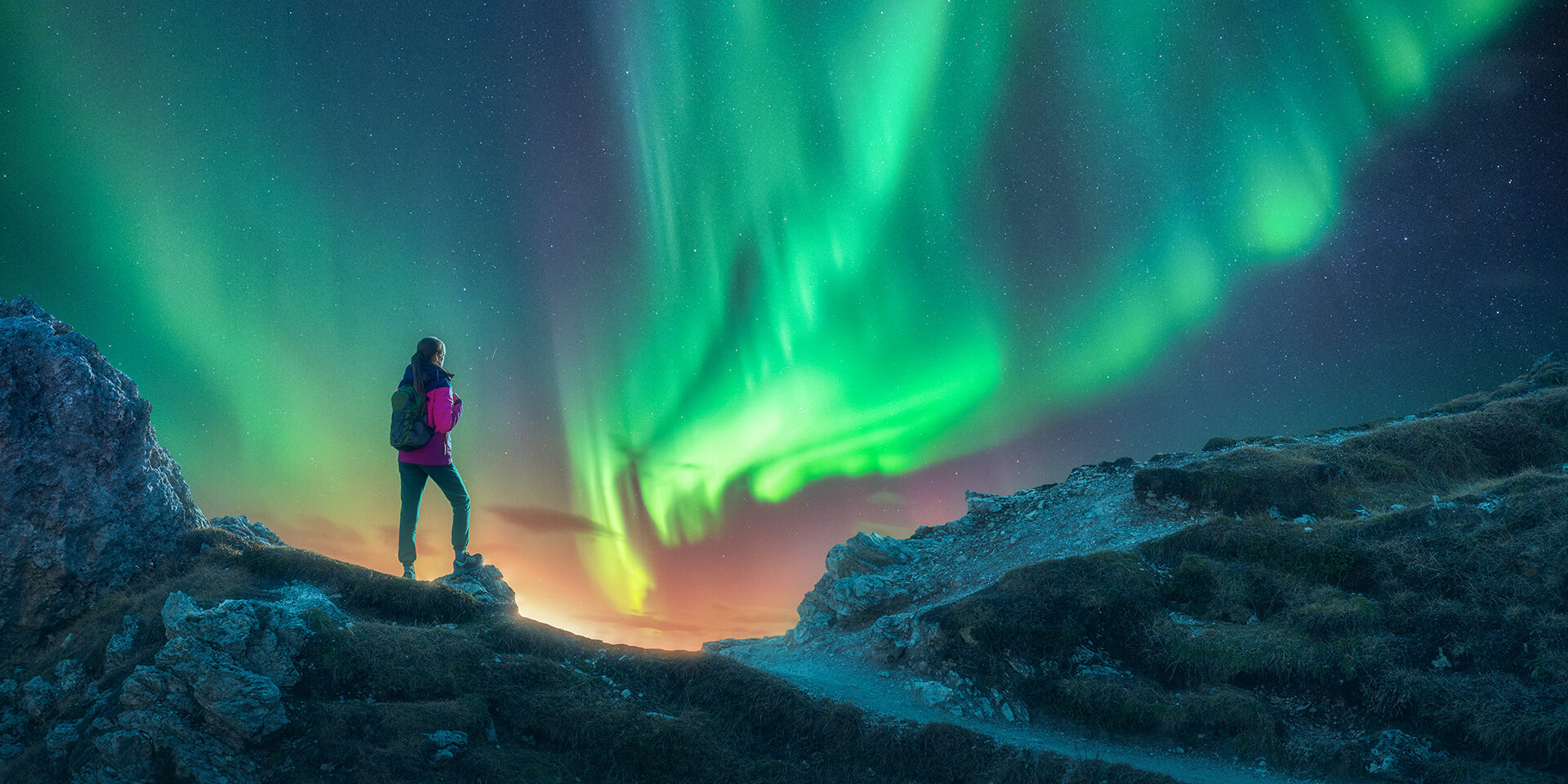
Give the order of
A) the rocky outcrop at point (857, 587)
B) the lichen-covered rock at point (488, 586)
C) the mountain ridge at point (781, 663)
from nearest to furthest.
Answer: the mountain ridge at point (781, 663), the lichen-covered rock at point (488, 586), the rocky outcrop at point (857, 587)

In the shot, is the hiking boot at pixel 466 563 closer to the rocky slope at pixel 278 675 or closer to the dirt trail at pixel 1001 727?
the rocky slope at pixel 278 675

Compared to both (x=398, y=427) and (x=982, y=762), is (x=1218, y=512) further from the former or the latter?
(x=398, y=427)

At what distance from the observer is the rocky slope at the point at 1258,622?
12641 millimetres

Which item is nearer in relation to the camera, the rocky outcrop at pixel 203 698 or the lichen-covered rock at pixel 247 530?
the rocky outcrop at pixel 203 698

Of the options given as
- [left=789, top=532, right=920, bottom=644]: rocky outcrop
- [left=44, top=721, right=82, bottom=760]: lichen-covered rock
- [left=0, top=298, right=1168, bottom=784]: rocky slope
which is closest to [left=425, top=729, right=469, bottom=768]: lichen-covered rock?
[left=0, top=298, right=1168, bottom=784]: rocky slope

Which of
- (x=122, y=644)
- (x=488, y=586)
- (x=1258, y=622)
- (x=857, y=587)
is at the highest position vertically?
(x=488, y=586)

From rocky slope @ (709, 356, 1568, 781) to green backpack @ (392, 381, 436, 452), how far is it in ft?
29.5

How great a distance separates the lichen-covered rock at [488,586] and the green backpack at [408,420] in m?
2.94

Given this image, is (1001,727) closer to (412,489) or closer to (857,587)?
(857,587)

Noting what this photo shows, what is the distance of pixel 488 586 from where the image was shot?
16344 millimetres

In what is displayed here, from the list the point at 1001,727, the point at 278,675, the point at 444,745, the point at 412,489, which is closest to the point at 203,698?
the point at 278,675

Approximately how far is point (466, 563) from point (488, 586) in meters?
0.81

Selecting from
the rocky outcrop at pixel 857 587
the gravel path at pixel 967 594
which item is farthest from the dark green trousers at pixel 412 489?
the rocky outcrop at pixel 857 587

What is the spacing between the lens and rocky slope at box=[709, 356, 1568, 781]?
41.5 feet
